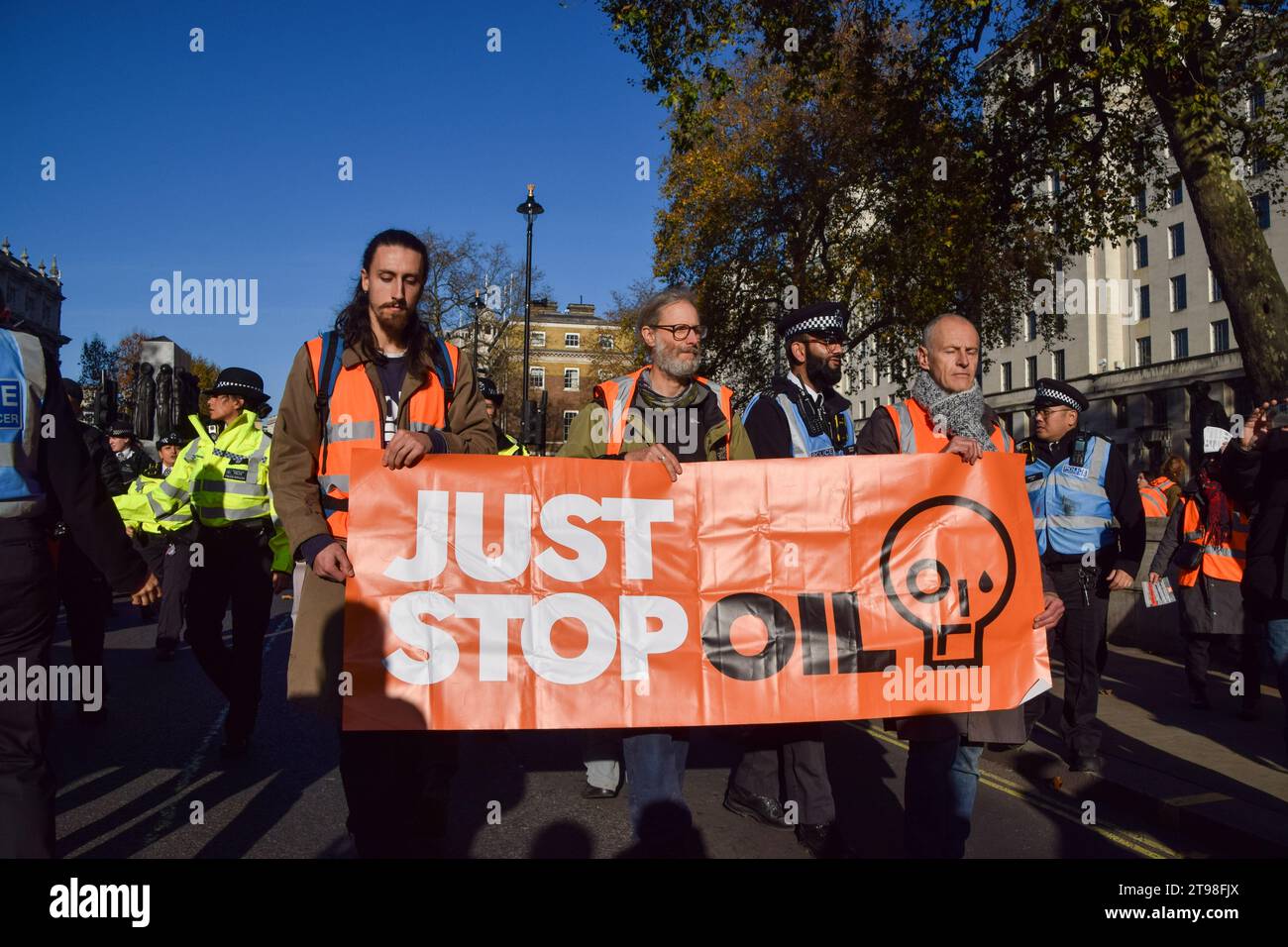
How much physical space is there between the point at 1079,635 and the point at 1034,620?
7.37 ft

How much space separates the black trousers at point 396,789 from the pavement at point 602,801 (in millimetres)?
1190

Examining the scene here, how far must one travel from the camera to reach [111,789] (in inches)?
210

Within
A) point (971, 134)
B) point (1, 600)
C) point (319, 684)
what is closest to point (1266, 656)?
point (971, 134)

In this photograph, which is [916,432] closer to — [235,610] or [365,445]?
[365,445]

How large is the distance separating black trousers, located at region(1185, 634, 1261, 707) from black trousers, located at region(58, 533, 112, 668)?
7.28 meters

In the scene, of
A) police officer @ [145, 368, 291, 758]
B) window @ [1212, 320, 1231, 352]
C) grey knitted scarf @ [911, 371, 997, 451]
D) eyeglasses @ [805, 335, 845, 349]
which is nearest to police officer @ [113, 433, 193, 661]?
police officer @ [145, 368, 291, 758]

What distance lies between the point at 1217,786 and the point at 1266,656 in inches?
190

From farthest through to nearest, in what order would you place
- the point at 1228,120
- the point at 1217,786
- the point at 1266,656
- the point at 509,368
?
the point at 509,368
the point at 1228,120
the point at 1266,656
the point at 1217,786

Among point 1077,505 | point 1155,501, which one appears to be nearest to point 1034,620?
point 1077,505

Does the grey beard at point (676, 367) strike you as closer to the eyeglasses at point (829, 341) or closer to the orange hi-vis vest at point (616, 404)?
the orange hi-vis vest at point (616, 404)

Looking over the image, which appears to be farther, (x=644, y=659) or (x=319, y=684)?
(x=644, y=659)

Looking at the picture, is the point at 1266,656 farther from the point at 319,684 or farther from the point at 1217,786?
the point at 319,684

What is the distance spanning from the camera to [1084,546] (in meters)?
5.82

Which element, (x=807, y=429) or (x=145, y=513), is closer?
(x=807, y=429)
